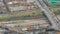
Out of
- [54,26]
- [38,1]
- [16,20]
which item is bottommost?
[54,26]

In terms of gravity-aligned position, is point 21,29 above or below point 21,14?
below

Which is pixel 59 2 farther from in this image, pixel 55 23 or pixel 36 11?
pixel 55 23

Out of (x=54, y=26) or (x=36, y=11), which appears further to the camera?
(x=36, y=11)

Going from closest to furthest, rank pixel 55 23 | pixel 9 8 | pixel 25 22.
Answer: pixel 55 23 → pixel 25 22 → pixel 9 8

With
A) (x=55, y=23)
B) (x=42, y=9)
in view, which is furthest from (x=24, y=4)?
(x=55, y=23)

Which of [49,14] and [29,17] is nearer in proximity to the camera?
[49,14]
